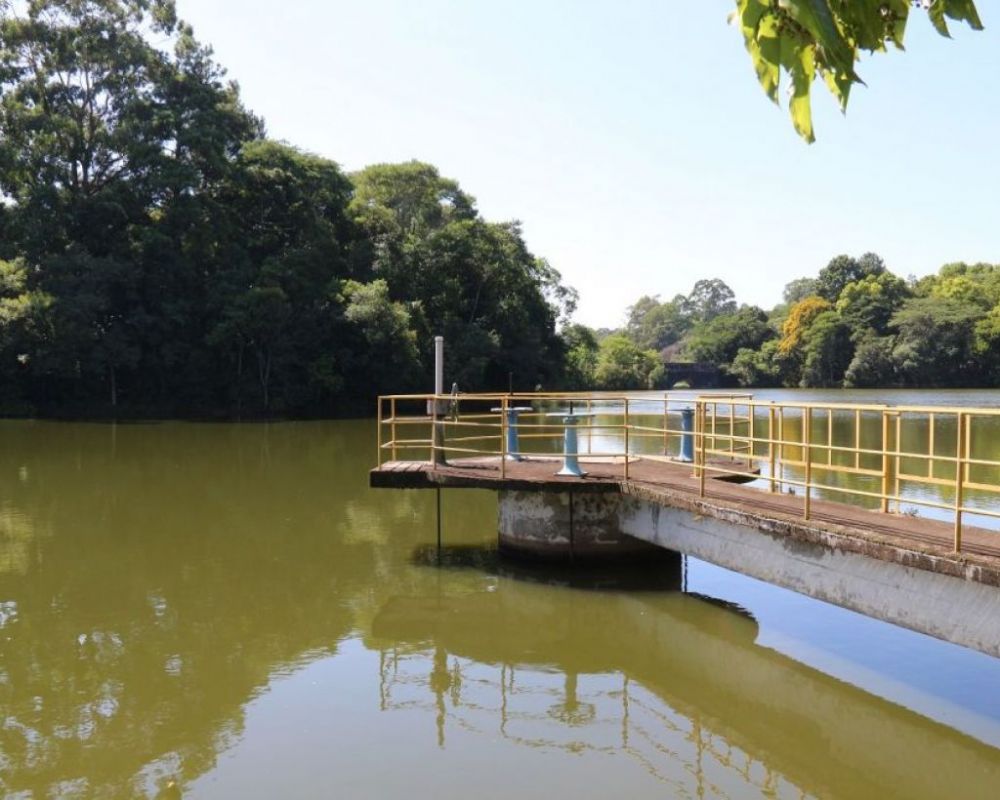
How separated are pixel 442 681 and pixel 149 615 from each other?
3.71 metres

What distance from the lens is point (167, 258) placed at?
1645 inches

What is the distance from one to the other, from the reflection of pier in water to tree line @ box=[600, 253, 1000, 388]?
6142 centimetres

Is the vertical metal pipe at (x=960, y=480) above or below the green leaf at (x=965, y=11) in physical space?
below

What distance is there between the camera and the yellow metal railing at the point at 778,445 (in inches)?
283

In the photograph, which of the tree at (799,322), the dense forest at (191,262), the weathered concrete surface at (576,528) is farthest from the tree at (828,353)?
the weathered concrete surface at (576,528)

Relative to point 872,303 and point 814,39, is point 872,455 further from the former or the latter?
point 872,303

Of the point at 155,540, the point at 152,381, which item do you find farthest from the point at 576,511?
the point at 152,381

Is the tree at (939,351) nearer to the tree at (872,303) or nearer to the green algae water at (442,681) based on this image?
the tree at (872,303)

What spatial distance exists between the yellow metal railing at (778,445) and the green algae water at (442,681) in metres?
1.41

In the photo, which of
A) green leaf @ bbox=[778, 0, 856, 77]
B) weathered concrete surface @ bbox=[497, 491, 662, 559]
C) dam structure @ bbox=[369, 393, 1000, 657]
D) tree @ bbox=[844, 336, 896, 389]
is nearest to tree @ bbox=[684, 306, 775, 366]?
tree @ bbox=[844, 336, 896, 389]

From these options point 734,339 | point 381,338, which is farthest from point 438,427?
→ point 734,339

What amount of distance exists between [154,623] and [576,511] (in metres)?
5.05

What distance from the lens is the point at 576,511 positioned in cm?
1091

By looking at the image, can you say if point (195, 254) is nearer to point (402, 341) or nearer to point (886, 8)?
point (402, 341)
